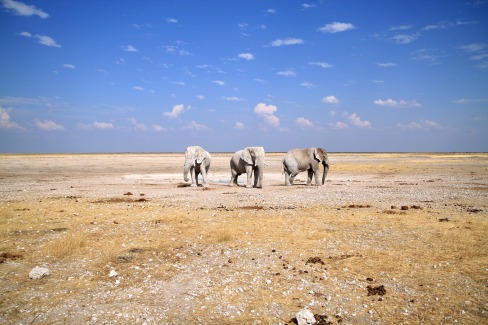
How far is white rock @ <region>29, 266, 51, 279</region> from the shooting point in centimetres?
923

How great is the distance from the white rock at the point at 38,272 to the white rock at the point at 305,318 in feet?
22.3

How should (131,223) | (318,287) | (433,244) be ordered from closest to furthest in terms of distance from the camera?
(318,287)
(433,244)
(131,223)

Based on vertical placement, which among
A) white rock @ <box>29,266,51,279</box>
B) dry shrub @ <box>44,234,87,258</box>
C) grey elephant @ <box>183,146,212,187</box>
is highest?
grey elephant @ <box>183,146,212,187</box>

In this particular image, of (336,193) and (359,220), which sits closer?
(359,220)

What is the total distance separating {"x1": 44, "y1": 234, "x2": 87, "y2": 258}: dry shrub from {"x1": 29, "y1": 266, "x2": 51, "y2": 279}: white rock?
4.70 feet

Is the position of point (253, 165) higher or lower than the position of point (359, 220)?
higher

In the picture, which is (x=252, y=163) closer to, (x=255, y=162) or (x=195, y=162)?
(x=255, y=162)

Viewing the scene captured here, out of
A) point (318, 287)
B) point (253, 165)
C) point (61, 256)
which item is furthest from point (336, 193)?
point (61, 256)

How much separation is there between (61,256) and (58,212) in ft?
22.3

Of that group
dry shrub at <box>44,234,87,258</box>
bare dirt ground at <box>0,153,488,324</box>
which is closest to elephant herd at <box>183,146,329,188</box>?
bare dirt ground at <box>0,153,488,324</box>

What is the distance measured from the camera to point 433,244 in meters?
11.6

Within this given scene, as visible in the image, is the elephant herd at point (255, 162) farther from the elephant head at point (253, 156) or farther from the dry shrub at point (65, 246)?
the dry shrub at point (65, 246)

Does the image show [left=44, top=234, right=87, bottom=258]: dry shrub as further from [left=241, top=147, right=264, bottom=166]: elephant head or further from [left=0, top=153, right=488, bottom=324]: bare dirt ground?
[left=241, top=147, right=264, bottom=166]: elephant head

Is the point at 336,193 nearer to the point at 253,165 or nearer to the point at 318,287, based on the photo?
the point at 253,165
